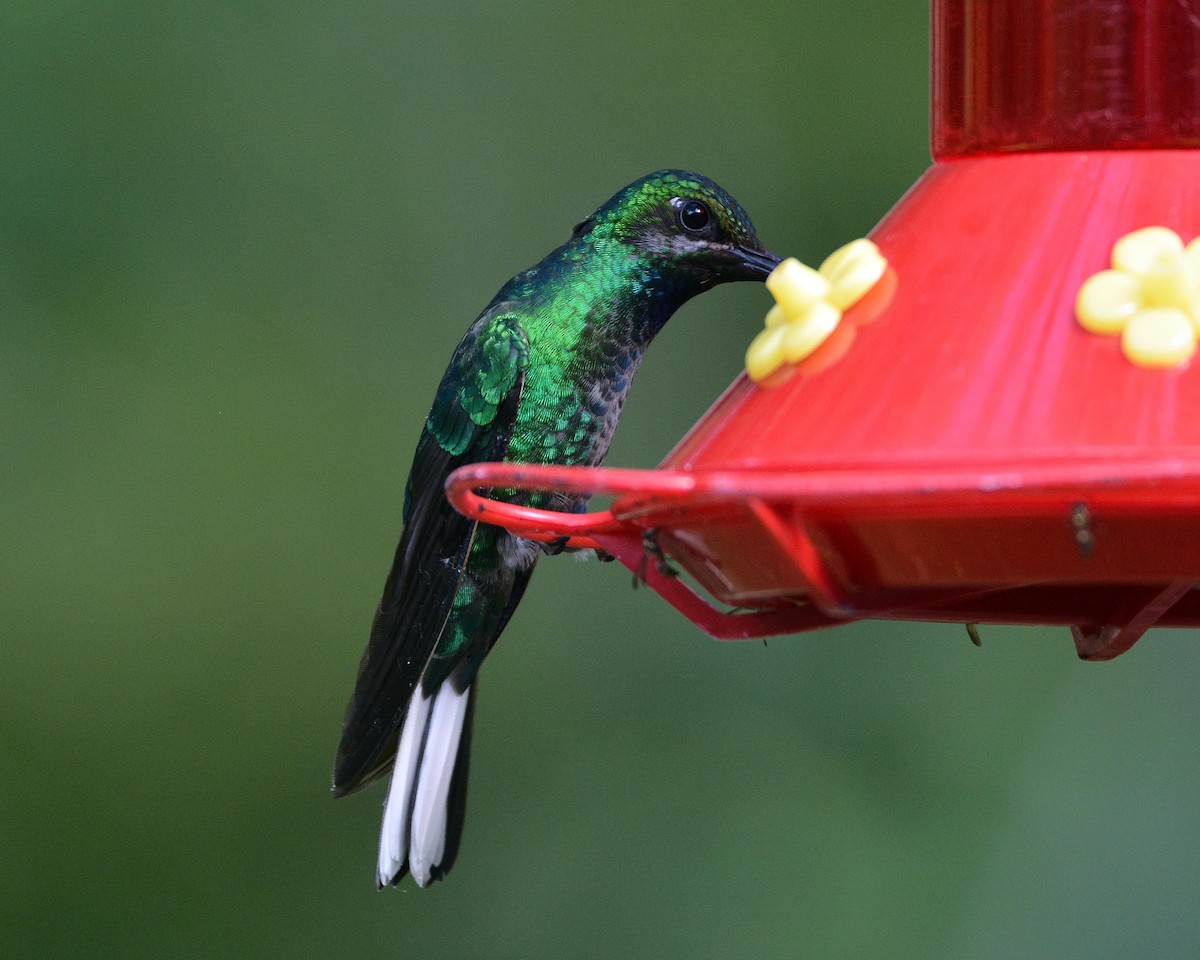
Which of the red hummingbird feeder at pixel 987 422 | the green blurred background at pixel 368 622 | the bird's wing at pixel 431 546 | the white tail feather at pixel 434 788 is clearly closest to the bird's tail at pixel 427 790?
the white tail feather at pixel 434 788

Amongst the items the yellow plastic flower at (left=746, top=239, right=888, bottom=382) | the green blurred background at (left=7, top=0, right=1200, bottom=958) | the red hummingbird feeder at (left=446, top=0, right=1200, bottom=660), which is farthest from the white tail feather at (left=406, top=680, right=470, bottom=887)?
the yellow plastic flower at (left=746, top=239, right=888, bottom=382)

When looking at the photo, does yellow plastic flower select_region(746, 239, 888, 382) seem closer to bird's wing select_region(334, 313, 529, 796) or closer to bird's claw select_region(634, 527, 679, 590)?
bird's claw select_region(634, 527, 679, 590)

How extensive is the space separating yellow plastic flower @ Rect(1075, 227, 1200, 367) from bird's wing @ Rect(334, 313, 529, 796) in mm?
1739

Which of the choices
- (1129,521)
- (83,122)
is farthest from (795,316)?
(83,122)

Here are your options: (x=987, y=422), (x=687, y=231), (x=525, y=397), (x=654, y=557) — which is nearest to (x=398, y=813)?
(x=525, y=397)

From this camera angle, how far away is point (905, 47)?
558 cm

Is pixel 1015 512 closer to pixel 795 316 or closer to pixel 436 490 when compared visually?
pixel 795 316

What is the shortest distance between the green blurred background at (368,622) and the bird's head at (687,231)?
1947 millimetres

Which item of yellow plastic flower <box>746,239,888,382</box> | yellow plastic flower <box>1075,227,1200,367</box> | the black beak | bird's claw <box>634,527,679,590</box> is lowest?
the black beak

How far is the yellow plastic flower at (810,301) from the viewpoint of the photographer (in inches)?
58.1

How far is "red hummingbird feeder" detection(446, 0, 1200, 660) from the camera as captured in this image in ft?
3.91

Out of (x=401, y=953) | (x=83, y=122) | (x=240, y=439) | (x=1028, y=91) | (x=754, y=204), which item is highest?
(x=1028, y=91)

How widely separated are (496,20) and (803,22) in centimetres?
108

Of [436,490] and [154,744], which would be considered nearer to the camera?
[436,490]
